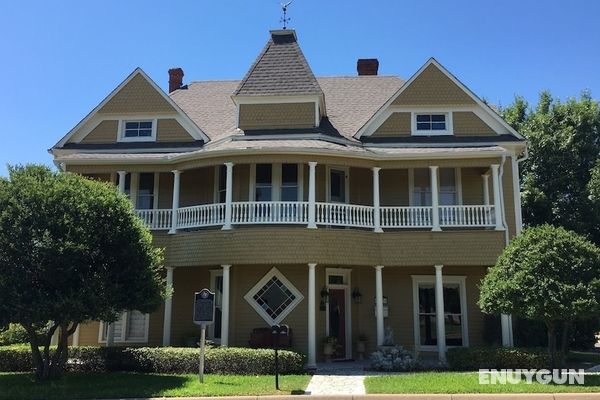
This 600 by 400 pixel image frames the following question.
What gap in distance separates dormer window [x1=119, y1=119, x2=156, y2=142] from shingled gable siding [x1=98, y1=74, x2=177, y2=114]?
0.45m

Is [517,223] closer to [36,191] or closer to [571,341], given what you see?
[571,341]

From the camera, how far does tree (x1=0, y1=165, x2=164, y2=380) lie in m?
12.3

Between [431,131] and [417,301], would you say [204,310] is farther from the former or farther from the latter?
[431,131]

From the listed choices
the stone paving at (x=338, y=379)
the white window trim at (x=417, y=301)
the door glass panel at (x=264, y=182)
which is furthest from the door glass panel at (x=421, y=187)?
the stone paving at (x=338, y=379)

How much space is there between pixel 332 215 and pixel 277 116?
4.66m

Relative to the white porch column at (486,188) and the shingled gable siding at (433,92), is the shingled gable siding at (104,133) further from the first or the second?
the white porch column at (486,188)

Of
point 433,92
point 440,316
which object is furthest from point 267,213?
point 433,92

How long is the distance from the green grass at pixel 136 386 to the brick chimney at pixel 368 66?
1681 centimetres

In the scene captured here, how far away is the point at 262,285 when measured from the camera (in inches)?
738

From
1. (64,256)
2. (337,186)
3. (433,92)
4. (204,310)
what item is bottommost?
(204,310)

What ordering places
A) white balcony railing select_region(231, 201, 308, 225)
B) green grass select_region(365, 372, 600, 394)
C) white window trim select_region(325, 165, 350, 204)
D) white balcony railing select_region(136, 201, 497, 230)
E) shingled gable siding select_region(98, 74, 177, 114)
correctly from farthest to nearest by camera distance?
shingled gable siding select_region(98, 74, 177, 114) → white window trim select_region(325, 165, 350, 204) → white balcony railing select_region(136, 201, 497, 230) → white balcony railing select_region(231, 201, 308, 225) → green grass select_region(365, 372, 600, 394)

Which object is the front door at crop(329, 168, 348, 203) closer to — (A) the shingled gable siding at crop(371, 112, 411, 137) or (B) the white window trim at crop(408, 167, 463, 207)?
(A) the shingled gable siding at crop(371, 112, 411, 137)

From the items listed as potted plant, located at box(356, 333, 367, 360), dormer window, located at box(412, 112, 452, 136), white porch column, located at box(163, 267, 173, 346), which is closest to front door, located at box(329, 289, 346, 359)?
potted plant, located at box(356, 333, 367, 360)

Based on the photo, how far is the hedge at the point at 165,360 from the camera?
14680mm
